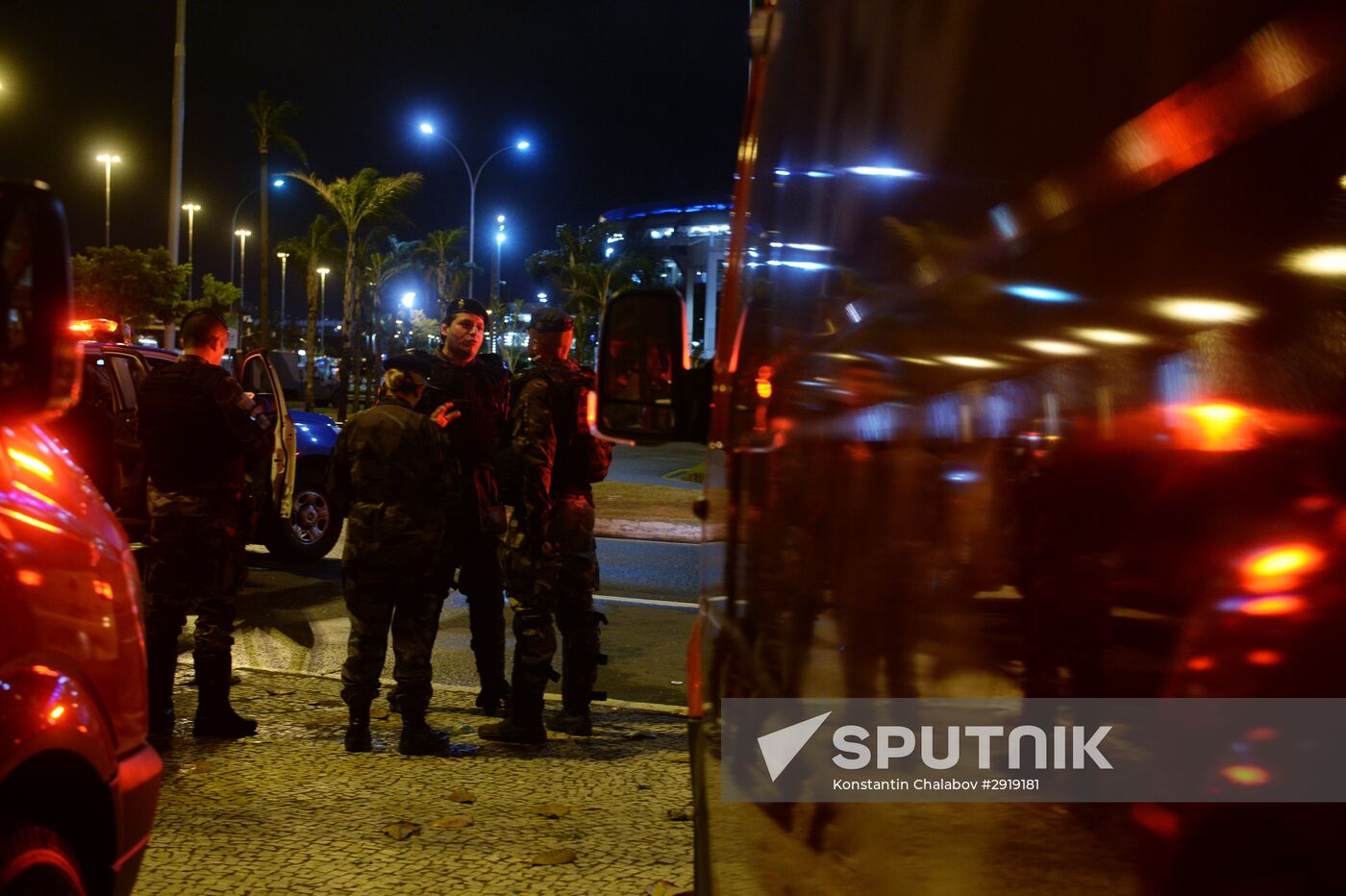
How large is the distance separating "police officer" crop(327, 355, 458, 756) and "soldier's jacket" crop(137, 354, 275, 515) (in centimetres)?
47

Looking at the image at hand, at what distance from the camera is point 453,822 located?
4891 mm

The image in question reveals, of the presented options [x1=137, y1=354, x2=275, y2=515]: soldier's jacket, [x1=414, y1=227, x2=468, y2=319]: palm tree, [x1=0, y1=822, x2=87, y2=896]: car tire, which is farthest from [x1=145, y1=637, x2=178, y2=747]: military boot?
[x1=414, y1=227, x2=468, y2=319]: palm tree

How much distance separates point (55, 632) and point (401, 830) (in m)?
2.65

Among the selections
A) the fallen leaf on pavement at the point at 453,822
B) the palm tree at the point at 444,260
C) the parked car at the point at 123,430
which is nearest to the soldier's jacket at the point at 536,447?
the fallen leaf on pavement at the point at 453,822

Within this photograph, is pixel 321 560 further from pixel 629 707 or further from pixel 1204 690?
pixel 1204 690

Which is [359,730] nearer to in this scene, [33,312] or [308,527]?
[33,312]

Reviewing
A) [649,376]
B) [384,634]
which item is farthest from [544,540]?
[649,376]

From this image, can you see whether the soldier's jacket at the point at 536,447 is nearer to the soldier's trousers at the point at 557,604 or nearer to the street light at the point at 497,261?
the soldier's trousers at the point at 557,604

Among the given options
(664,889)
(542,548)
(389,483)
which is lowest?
(664,889)

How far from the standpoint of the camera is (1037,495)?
117 centimetres

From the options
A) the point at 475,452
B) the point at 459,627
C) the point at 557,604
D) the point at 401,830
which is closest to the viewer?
the point at 401,830

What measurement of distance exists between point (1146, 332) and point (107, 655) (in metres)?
2.30

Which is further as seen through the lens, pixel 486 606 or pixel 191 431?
pixel 486 606

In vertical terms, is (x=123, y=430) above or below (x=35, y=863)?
above
